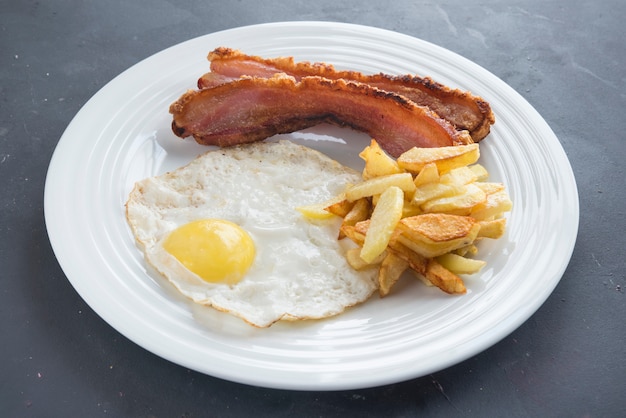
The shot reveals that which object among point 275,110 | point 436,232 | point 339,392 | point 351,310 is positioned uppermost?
point 436,232

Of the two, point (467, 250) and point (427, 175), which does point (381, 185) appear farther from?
point (467, 250)

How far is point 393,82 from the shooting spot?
3.09m

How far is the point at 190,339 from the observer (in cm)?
216

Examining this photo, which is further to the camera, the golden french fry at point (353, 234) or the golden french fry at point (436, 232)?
the golden french fry at point (353, 234)

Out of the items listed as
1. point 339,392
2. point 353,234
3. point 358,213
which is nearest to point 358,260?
point 353,234

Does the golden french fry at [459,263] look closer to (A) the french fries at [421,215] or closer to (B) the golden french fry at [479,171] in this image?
(A) the french fries at [421,215]

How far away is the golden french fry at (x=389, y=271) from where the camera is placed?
237 centimetres

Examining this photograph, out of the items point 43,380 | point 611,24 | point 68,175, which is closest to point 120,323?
point 43,380

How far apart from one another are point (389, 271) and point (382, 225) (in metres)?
0.18

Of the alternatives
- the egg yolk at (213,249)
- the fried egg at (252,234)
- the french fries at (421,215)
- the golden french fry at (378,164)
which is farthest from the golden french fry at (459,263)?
the egg yolk at (213,249)

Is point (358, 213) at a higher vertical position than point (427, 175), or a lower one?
lower

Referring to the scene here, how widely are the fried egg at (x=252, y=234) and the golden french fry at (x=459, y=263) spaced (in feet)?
0.87

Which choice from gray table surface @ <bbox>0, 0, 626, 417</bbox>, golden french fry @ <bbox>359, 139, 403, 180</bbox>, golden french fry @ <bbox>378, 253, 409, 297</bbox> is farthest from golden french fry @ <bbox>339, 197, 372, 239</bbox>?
gray table surface @ <bbox>0, 0, 626, 417</bbox>

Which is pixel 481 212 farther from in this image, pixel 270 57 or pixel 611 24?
pixel 611 24
